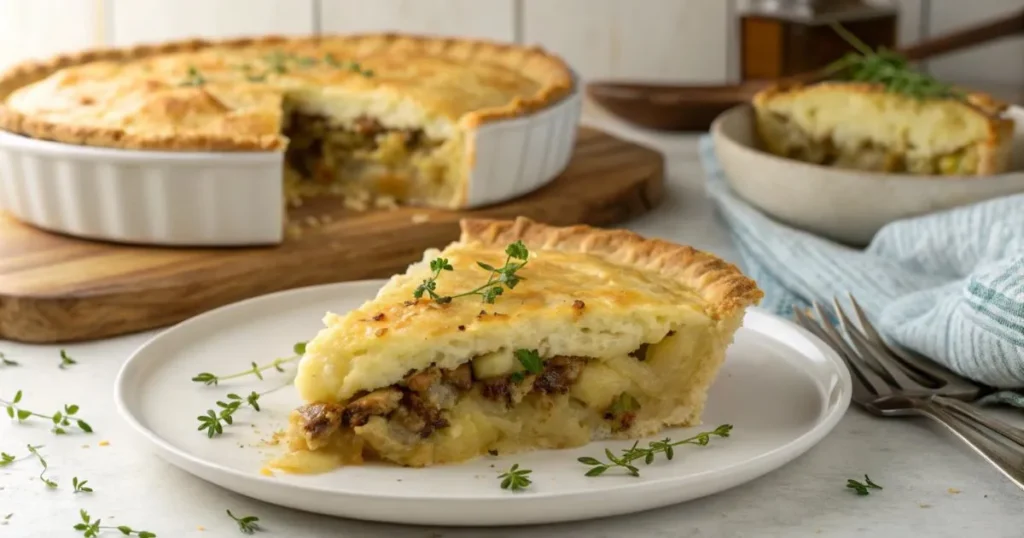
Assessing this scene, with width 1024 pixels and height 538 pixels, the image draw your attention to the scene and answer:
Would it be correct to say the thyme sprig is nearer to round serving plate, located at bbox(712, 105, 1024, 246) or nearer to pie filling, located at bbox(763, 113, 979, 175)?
round serving plate, located at bbox(712, 105, 1024, 246)

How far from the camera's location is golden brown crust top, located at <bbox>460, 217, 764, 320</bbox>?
8.25ft

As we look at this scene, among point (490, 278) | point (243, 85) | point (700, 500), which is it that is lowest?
point (700, 500)

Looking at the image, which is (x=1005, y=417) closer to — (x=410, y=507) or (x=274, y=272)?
(x=410, y=507)

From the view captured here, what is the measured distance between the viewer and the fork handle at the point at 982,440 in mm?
2105

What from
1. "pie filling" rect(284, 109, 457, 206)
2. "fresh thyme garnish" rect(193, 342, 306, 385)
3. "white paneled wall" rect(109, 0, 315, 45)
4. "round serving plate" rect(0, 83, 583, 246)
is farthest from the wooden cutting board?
"white paneled wall" rect(109, 0, 315, 45)

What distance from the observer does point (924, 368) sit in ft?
8.61

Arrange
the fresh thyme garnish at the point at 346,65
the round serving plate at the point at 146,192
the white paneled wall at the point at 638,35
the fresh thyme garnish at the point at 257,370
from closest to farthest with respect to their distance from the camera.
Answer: the fresh thyme garnish at the point at 257,370 < the round serving plate at the point at 146,192 < the fresh thyme garnish at the point at 346,65 < the white paneled wall at the point at 638,35

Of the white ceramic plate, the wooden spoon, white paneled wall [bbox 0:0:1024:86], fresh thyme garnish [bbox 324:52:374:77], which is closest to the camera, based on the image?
the white ceramic plate

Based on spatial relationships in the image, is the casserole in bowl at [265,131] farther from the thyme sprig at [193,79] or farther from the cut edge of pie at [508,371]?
the cut edge of pie at [508,371]

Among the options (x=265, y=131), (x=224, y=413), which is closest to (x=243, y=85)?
(x=265, y=131)

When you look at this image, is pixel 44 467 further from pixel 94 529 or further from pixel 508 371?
pixel 508 371

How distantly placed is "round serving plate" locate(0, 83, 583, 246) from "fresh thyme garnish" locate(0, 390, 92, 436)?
897 millimetres

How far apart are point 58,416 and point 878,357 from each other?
1536 millimetres

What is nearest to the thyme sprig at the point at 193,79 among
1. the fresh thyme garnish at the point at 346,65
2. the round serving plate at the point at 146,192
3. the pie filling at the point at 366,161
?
the pie filling at the point at 366,161
